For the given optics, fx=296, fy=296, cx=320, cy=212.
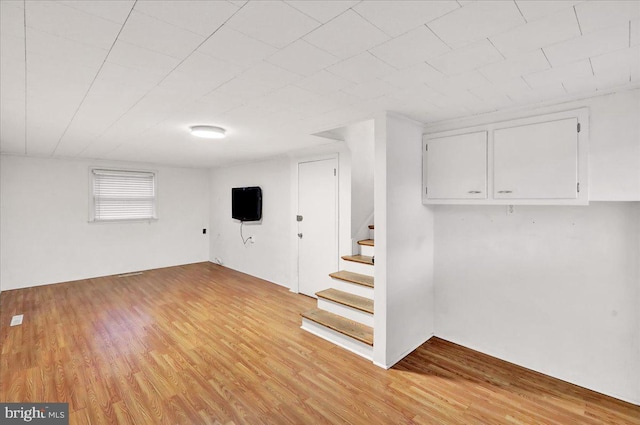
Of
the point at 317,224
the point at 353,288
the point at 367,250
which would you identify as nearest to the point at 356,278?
the point at 353,288

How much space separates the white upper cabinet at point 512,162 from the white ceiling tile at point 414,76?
1.06 metres

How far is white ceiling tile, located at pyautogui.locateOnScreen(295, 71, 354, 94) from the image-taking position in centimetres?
187

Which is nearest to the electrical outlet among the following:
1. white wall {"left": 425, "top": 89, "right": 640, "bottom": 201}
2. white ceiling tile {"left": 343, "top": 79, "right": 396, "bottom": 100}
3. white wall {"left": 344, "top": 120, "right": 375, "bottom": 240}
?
white wall {"left": 344, "top": 120, "right": 375, "bottom": 240}

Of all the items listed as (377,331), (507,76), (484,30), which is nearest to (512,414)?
(377,331)

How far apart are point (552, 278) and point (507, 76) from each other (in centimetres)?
178

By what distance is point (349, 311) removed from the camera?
10.6 ft

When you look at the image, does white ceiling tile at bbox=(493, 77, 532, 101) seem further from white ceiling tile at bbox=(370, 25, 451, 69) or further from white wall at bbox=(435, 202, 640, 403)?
white wall at bbox=(435, 202, 640, 403)

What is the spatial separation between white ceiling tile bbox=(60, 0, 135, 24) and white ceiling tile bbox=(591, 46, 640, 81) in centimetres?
233

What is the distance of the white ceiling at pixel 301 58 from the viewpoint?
1223 mm

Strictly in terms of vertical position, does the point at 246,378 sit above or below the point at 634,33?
below

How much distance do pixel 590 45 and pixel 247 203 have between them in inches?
206

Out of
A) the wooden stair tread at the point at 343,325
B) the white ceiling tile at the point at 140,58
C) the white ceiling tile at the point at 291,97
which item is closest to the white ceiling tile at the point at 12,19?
the white ceiling tile at the point at 140,58

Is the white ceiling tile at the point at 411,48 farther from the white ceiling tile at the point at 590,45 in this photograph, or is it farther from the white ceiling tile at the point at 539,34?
the white ceiling tile at the point at 590,45

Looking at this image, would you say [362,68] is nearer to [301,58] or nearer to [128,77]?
[301,58]
